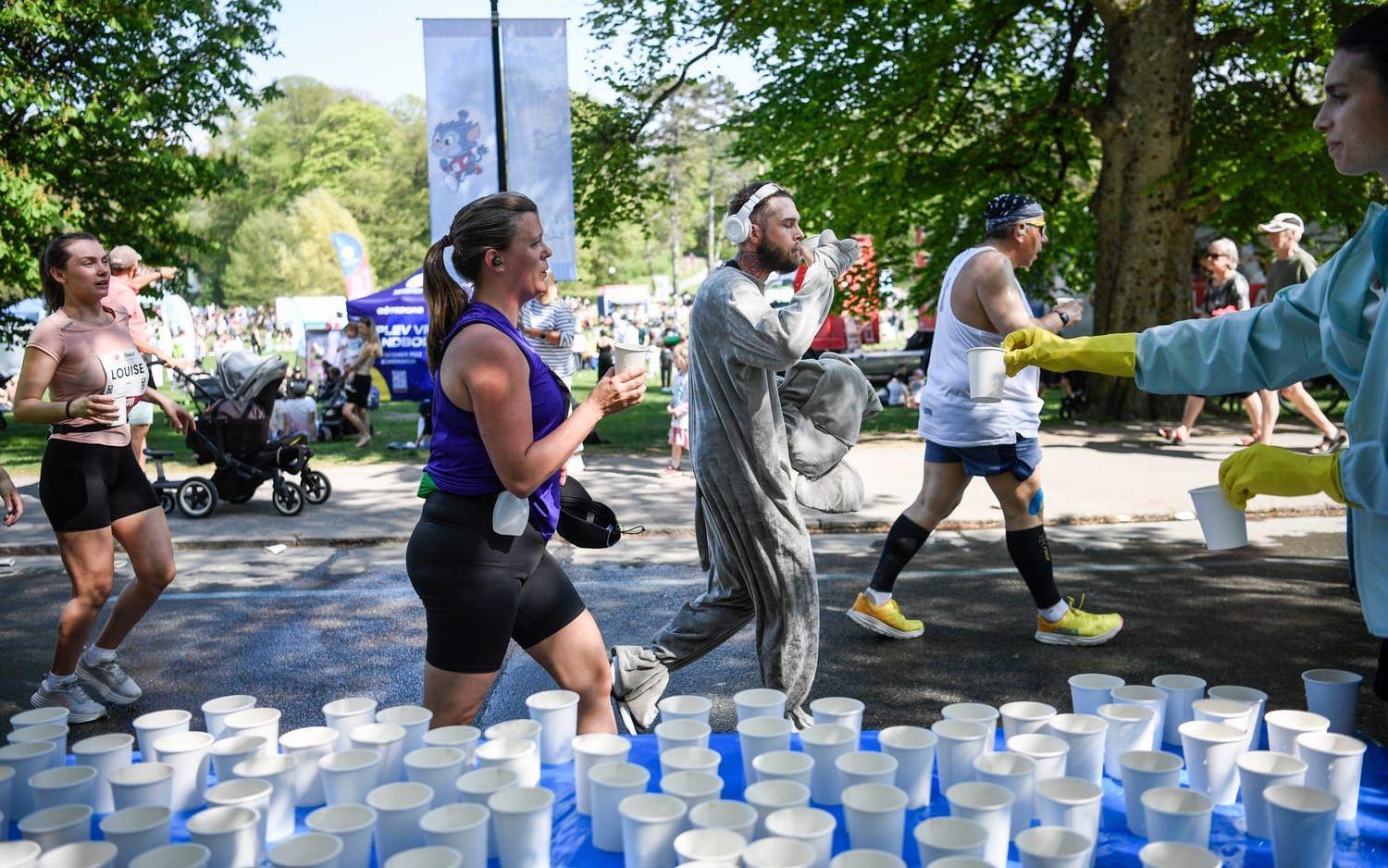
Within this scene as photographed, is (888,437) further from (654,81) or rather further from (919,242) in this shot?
(654,81)

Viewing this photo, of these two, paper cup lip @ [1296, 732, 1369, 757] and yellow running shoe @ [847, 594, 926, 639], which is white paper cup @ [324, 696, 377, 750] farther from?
yellow running shoe @ [847, 594, 926, 639]

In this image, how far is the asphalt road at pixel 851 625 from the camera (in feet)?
17.7

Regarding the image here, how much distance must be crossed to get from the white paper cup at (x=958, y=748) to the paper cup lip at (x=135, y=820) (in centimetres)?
141

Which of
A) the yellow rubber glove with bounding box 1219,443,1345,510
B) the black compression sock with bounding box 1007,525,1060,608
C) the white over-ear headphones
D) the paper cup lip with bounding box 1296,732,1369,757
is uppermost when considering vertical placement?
the white over-ear headphones

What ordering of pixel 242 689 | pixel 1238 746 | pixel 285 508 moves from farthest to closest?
1. pixel 285 508
2. pixel 242 689
3. pixel 1238 746

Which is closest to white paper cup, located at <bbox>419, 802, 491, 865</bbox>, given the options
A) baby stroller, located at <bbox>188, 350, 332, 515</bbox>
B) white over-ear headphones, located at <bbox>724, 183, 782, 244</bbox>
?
white over-ear headphones, located at <bbox>724, 183, 782, 244</bbox>

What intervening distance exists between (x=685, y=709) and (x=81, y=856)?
3.99 ft

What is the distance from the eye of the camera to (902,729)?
96.9 inches

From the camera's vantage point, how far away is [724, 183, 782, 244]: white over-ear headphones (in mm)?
4156

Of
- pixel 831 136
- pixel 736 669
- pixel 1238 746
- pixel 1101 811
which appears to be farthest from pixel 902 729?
pixel 831 136

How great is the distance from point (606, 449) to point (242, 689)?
9686 mm

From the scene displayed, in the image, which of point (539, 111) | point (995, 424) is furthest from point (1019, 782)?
point (539, 111)

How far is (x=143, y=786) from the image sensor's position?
2.27 metres

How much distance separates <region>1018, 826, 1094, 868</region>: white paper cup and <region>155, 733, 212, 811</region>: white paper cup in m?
1.54
